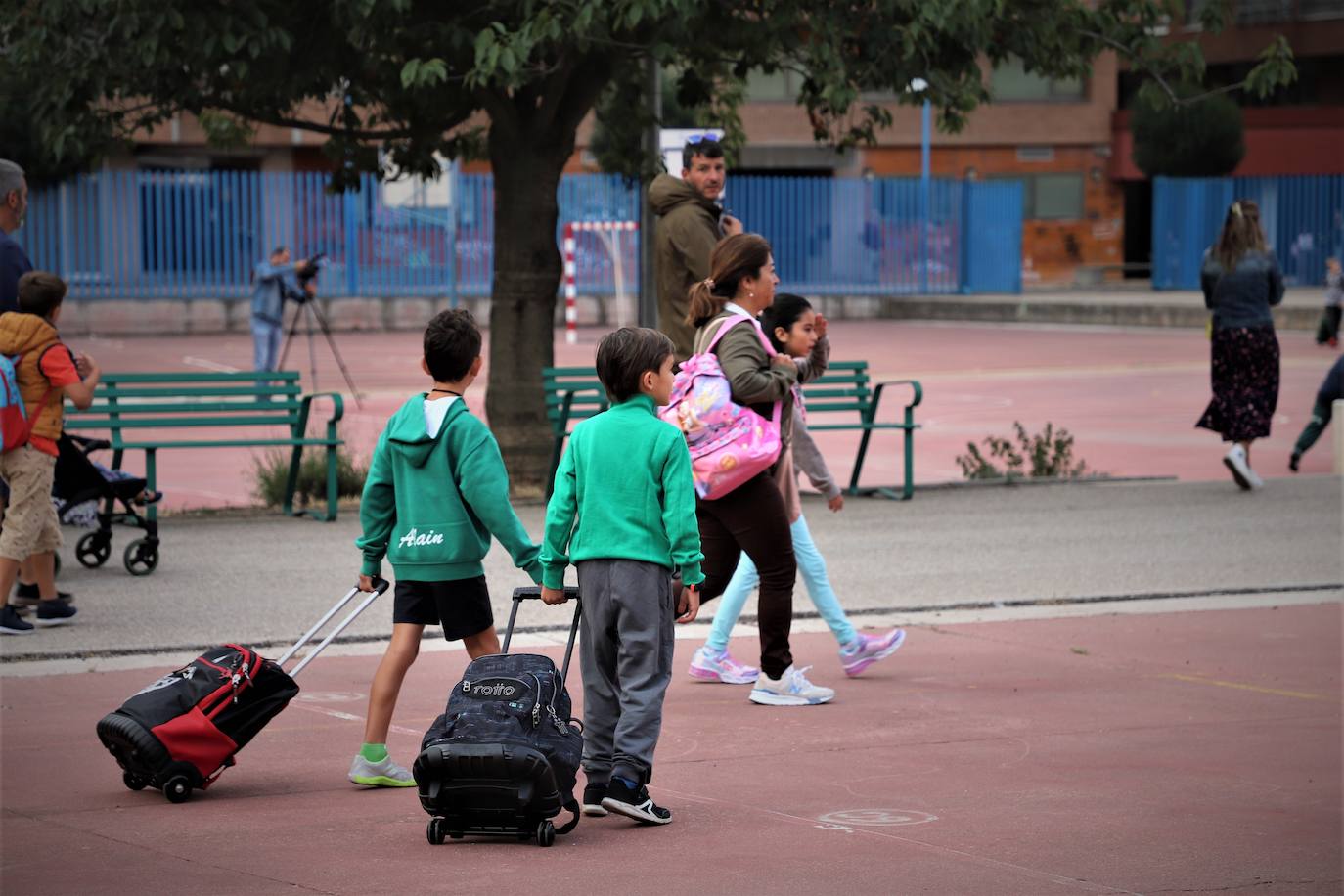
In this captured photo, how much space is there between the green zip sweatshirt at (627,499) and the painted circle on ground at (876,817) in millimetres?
828

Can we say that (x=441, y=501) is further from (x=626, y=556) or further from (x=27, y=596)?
(x=27, y=596)

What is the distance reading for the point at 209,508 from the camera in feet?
41.5

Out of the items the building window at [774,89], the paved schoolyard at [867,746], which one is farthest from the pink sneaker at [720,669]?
the building window at [774,89]

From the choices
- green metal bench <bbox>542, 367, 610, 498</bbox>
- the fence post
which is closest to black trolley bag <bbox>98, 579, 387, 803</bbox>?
green metal bench <bbox>542, 367, 610, 498</bbox>

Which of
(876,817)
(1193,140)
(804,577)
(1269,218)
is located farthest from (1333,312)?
(876,817)

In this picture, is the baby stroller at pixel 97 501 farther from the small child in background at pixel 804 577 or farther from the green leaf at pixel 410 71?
the small child in background at pixel 804 577

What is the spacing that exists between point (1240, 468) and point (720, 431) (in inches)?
295

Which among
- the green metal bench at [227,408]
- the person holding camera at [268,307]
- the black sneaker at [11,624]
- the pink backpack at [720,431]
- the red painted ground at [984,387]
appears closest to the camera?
the pink backpack at [720,431]

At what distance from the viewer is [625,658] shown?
566cm

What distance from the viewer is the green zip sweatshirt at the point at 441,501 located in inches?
233

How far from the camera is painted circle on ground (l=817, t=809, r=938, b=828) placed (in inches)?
224

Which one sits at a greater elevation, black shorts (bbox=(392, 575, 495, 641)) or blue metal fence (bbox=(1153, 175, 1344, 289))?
blue metal fence (bbox=(1153, 175, 1344, 289))

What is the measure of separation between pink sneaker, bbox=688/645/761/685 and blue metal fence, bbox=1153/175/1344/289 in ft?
130

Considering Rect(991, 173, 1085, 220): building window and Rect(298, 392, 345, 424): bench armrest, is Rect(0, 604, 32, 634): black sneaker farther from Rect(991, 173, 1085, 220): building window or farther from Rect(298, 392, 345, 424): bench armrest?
Rect(991, 173, 1085, 220): building window
